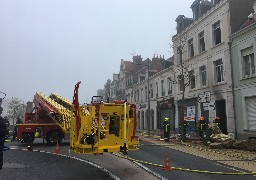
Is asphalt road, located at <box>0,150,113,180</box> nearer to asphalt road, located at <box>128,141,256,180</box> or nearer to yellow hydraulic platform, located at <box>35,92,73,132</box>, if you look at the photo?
asphalt road, located at <box>128,141,256,180</box>

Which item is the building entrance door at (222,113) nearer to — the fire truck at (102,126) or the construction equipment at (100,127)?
the fire truck at (102,126)

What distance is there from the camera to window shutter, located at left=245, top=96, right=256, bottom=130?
2002 centimetres

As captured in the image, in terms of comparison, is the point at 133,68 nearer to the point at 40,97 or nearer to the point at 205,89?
the point at 205,89

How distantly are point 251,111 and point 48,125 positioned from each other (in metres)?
14.2

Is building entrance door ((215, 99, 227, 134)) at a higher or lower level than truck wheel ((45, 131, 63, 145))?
higher

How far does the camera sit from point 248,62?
20.9 metres

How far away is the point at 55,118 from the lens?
58.2 feet

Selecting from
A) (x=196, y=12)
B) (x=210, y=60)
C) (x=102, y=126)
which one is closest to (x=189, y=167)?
(x=102, y=126)

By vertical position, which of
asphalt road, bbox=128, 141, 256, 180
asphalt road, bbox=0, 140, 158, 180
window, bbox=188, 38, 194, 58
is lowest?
asphalt road, bbox=128, 141, 256, 180

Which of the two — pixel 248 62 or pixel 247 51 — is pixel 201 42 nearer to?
pixel 247 51

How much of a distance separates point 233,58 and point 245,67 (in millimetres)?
1377

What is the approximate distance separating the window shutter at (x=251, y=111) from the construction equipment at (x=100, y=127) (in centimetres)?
1270

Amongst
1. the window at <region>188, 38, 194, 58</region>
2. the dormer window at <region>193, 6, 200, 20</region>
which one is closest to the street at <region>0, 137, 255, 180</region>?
the window at <region>188, 38, 194, 58</region>

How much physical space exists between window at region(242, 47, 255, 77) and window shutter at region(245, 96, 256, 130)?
6.01ft
